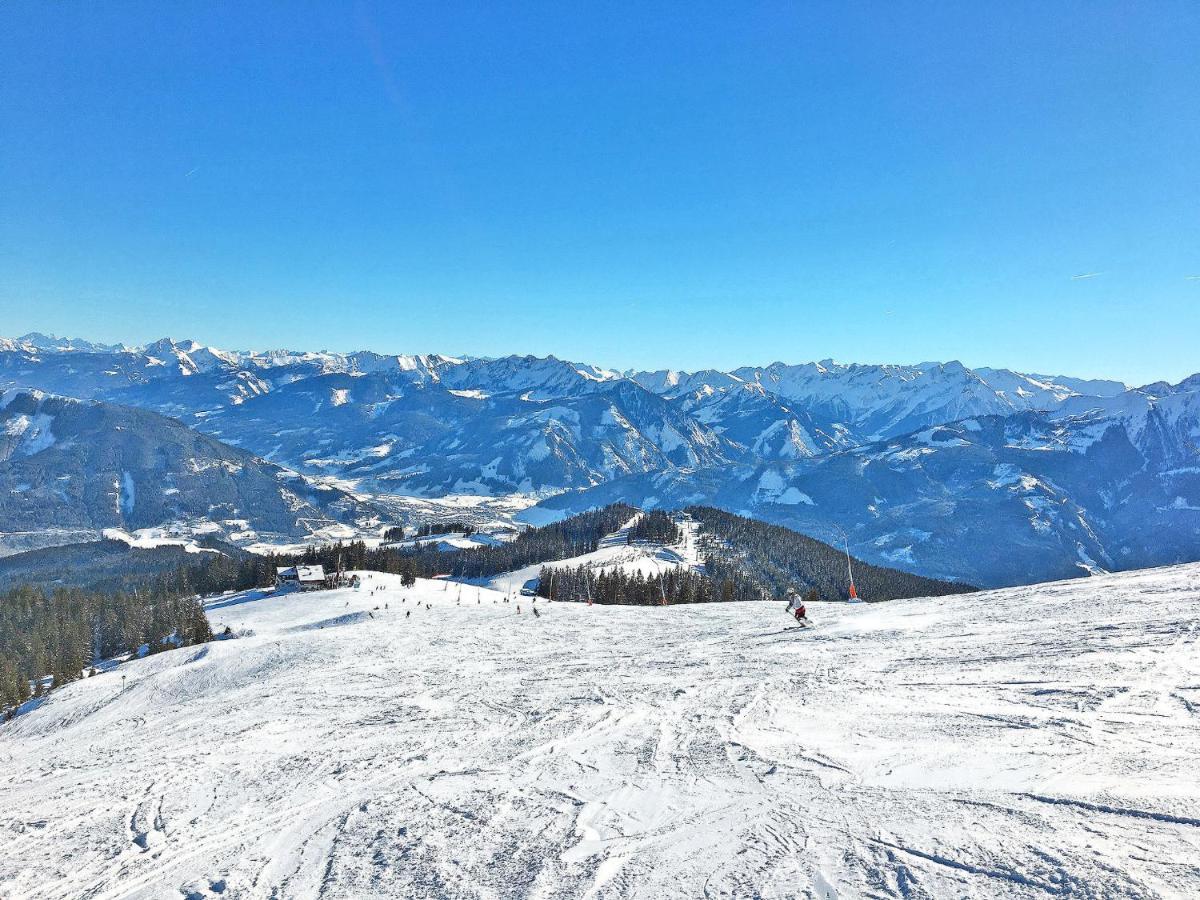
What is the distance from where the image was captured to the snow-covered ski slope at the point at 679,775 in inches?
440

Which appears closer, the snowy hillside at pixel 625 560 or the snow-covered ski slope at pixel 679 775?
the snow-covered ski slope at pixel 679 775

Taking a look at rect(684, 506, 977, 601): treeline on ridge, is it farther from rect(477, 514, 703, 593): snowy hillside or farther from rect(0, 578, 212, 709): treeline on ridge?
rect(0, 578, 212, 709): treeline on ridge

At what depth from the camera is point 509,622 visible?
49.4 m

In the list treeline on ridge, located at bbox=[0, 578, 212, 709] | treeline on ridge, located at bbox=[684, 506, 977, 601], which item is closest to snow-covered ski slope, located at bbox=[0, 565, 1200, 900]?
treeline on ridge, located at bbox=[0, 578, 212, 709]

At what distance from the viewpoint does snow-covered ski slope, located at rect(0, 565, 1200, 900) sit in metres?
11.2

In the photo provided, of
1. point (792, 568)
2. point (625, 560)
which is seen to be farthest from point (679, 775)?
point (792, 568)

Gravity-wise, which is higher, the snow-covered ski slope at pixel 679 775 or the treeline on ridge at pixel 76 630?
the snow-covered ski slope at pixel 679 775

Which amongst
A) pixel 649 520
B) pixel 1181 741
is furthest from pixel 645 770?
pixel 649 520

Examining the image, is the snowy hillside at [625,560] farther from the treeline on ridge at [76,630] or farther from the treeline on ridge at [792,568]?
the treeline on ridge at [76,630]

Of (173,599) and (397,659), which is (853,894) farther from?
(173,599)

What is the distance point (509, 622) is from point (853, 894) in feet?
137

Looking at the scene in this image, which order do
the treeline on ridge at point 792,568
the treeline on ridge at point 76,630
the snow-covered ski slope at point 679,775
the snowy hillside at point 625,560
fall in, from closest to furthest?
1. the snow-covered ski slope at point 679,775
2. the treeline on ridge at point 76,630
3. the snowy hillside at point 625,560
4. the treeline on ridge at point 792,568

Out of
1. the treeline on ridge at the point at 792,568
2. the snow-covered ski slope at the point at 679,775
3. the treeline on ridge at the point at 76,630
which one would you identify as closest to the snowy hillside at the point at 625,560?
the treeline on ridge at the point at 792,568

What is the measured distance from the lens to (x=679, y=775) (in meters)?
16.0
